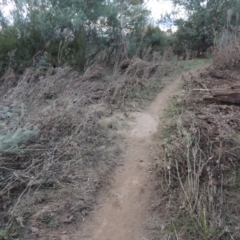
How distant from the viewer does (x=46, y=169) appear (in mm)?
2537

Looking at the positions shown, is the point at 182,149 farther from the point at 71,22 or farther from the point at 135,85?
the point at 71,22

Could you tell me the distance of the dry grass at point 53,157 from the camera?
7.52 ft

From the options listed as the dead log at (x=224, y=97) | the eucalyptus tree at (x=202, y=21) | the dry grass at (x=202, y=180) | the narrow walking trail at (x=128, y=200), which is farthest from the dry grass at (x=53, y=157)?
the eucalyptus tree at (x=202, y=21)

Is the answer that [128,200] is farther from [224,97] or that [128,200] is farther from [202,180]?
[224,97]

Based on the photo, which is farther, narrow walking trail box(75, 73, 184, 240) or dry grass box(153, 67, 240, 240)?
narrow walking trail box(75, 73, 184, 240)

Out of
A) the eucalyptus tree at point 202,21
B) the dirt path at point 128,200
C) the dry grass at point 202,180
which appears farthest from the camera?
the eucalyptus tree at point 202,21

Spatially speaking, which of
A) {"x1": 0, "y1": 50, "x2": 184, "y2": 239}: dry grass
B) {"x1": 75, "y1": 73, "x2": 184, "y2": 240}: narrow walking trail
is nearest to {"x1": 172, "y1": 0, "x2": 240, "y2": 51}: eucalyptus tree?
{"x1": 0, "y1": 50, "x2": 184, "y2": 239}: dry grass

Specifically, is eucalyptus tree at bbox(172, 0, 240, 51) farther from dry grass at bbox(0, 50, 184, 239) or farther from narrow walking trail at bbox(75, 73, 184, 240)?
narrow walking trail at bbox(75, 73, 184, 240)

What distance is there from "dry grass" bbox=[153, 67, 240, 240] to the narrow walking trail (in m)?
0.17

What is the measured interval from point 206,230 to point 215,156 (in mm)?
807

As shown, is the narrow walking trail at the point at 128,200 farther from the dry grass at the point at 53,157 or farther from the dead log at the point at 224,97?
the dead log at the point at 224,97

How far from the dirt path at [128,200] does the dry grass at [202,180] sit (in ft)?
0.55

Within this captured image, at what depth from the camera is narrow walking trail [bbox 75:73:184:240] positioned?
2.21m

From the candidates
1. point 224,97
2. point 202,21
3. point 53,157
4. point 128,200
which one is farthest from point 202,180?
point 202,21
